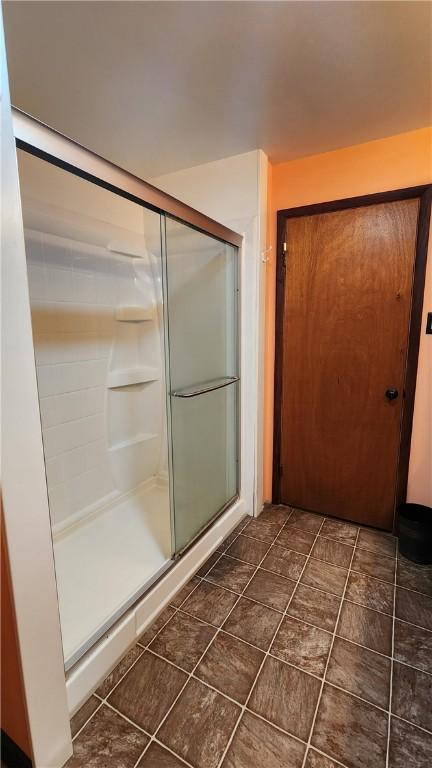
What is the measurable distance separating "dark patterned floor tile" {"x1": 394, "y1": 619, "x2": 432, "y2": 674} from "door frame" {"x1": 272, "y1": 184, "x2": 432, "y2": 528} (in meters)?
0.77

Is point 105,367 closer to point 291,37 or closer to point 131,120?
point 131,120

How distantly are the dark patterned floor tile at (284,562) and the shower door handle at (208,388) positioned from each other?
103 cm

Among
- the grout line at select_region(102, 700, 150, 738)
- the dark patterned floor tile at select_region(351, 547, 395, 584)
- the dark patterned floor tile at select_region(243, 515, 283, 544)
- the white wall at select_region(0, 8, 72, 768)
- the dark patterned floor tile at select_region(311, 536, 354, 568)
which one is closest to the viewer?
the white wall at select_region(0, 8, 72, 768)

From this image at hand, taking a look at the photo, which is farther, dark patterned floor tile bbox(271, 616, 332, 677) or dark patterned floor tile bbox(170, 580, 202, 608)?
dark patterned floor tile bbox(170, 580, 202, 608)

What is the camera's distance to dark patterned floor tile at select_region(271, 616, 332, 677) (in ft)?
4.40

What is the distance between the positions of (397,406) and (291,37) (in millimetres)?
1828

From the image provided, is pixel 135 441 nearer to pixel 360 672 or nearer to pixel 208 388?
pixel 208 388

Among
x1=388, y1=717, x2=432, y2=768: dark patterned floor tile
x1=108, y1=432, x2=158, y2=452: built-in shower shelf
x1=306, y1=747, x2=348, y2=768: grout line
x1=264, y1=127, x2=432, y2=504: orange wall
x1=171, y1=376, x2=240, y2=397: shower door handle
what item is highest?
x1=264, y1=127, x2=432, y2=504: orange wall

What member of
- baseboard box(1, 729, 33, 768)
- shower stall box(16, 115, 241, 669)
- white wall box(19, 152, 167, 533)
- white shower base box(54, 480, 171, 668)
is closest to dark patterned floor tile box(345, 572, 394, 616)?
shower stall box(16, 115, 241, 669)

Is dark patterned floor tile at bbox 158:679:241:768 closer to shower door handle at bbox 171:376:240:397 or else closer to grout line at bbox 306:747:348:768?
grout line at bbox 306:747:348:768

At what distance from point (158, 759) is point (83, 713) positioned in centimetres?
31

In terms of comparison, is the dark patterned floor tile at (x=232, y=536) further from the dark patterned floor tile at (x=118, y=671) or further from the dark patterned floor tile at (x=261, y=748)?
the dark patterned floor tile at (x=261, y=748)

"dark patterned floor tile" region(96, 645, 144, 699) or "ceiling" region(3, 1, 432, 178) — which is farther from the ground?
"ceiling" region(3, 1, 432, 178)

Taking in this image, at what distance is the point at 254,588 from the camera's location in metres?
1.73
